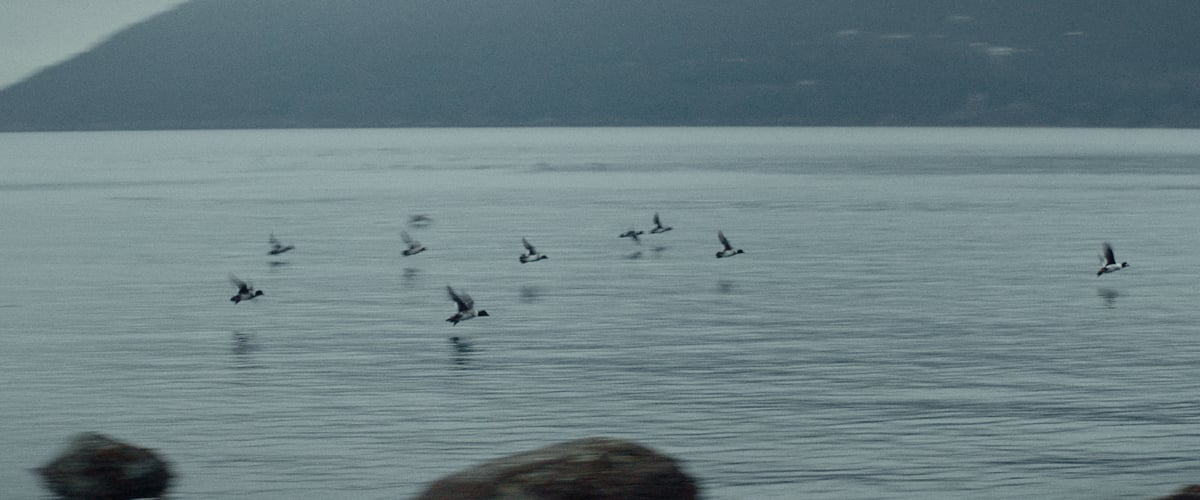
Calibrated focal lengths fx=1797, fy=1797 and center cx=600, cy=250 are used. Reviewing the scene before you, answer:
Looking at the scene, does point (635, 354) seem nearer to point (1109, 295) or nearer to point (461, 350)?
point (461, 350)

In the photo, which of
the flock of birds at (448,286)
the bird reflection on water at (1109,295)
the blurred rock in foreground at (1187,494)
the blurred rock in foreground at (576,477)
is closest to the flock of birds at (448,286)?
the flock of birds at (448,286)

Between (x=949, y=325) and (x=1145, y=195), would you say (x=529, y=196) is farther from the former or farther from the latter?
(x=949, y=325)

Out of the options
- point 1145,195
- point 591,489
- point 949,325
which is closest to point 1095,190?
point 1145,195

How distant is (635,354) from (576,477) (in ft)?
58.7

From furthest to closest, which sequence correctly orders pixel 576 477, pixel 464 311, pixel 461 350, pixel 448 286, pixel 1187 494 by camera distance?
pixel 448 286 < pixel 464 311 < pixel 461 350 < pixel 1187 494 < pixel 576 477

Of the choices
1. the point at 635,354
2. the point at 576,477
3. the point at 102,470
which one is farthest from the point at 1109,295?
the point at 102,470

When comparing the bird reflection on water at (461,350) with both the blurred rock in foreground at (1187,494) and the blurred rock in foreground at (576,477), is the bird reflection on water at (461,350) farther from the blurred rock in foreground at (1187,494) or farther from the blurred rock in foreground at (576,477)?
the blurred rock in foreground at (1187,494)

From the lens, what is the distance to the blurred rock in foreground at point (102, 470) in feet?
74.9

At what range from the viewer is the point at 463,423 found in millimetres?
29453

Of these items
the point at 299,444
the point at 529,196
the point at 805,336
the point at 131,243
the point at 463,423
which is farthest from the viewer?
the point at 529,196

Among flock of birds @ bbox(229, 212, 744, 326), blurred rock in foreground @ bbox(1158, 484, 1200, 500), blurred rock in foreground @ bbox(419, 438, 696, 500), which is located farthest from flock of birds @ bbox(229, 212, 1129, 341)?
blurred rock in foreground @ bbox(1158, 484, 1200, 500)

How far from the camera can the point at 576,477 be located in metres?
20.1

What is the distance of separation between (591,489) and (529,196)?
102397 mm

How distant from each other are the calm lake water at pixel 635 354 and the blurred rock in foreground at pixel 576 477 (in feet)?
12.0
